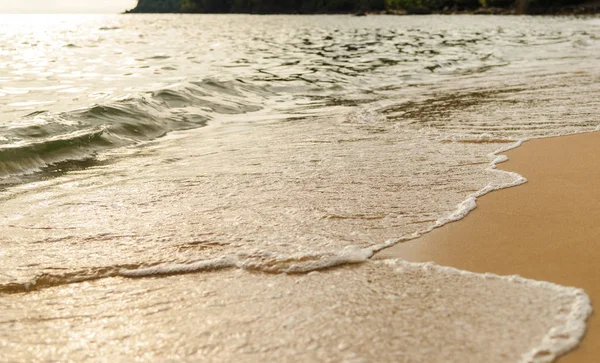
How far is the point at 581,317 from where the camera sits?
2.18 metres

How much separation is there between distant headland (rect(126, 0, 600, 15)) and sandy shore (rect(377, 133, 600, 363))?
223 ft

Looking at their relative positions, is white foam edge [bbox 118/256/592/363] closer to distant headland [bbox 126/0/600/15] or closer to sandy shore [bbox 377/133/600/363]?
sandy shore [bbox 377/133/600/363]

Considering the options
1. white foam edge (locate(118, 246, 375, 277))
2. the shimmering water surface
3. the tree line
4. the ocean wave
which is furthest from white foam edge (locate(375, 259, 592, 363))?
the tree line

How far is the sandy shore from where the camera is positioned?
256 cm

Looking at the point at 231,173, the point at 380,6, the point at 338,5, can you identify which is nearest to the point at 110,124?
the point at 231,173

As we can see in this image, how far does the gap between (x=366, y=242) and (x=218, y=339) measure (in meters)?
1.12

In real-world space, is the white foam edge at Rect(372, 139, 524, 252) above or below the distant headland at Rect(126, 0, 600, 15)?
below

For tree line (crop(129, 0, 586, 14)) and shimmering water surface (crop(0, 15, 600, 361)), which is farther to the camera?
tree line (crop(129, 0, 586, 14))

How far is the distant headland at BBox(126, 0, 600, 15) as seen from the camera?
72.8m

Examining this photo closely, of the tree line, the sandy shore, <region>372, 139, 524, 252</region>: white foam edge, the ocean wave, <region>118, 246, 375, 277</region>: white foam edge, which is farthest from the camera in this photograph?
the tree line

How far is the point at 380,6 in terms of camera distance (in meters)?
112

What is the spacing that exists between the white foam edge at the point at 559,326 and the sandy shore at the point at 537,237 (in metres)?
0.03

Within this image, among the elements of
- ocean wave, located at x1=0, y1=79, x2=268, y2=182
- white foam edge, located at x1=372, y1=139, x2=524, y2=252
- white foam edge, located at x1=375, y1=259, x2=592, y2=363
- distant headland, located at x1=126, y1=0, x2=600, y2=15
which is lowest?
white foam edge, located at x1=375, y1=259, x2=592, y2=363

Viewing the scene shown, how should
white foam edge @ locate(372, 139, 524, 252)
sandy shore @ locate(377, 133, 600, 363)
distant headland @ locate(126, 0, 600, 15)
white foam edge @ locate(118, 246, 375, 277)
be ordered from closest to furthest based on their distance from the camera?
1. sandy shore @ locate(377, 133, 600, 363)
2. white foam edge @ locate(118, 246, 375, 277)
3. white foam edge @ locate(372, 139, 524, 252)
4. distant headland @ locate(126, 0, 600, 15)
